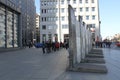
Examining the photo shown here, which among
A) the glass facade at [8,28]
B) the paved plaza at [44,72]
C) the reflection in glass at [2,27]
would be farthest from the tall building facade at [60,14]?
the paved plaza at [44,72]

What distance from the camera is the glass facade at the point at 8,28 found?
120 feet

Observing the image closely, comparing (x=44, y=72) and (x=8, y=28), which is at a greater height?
(x=8, y=28)

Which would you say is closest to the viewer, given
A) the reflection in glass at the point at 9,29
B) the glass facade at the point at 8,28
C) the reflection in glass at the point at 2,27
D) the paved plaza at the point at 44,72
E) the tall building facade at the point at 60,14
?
the paved plaza at the point at 44,72

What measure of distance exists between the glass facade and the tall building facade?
63758 millimetres

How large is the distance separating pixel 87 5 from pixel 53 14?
527 inches

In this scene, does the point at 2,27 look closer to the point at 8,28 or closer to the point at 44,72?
the point at 8,28

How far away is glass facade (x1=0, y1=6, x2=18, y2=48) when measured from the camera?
36656 mm

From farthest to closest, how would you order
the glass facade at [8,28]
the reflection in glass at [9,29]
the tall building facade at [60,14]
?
the tall building facade at [60,14] → the reflection in glass at [9,29] → the glass facade at [8,28]

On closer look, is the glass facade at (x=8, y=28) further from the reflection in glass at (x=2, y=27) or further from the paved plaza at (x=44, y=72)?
the paved plaza at (x=44, y=72)

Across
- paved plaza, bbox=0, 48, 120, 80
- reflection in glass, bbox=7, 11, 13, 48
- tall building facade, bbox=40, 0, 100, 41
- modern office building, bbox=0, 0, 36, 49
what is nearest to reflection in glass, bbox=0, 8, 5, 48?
modern office building, bbox=0, 0, 36, 49

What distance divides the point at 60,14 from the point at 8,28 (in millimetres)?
69240

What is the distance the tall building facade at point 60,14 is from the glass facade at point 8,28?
6376 cm

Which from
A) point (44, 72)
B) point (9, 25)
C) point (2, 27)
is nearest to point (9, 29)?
point (9, 25)

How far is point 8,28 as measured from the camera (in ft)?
130
